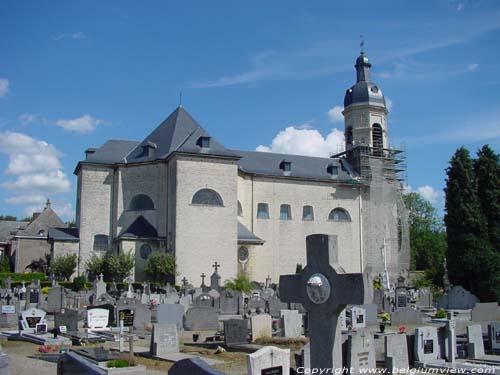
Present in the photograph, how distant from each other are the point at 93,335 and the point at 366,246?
Result: 33.8 meters

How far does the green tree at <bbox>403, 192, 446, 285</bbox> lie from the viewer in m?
53.7

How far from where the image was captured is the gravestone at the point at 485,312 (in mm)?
18484

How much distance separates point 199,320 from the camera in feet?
53.7

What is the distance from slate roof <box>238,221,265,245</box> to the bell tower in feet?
45.0

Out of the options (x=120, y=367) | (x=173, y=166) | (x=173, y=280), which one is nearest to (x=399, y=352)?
(x=120, y=367)

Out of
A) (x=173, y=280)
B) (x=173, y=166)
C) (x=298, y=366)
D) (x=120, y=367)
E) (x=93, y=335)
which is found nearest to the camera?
(x=298, y=366)

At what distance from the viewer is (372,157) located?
152 ft

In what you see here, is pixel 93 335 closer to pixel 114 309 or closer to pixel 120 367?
pixel 114 309

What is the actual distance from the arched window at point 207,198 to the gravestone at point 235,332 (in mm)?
24533

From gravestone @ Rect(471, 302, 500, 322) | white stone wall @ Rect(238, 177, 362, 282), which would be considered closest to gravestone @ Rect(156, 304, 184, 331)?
gravestone @ Rect(471, 302, 500, 322)

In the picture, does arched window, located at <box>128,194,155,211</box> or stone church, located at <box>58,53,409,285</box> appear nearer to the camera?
stone church, located at <box>58,53,409,285</box>

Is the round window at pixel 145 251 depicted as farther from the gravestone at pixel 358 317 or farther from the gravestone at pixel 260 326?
the gravestone at pixel 260 326

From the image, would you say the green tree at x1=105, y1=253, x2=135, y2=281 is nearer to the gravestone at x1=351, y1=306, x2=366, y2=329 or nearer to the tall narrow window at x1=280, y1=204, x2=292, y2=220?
the tall narrow window at x1=280, y1=204, x2=292, y2=220

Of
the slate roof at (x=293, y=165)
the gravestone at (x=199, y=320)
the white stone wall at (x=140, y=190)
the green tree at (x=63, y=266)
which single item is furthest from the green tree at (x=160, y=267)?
the gravestone at (x=199, y=320)
